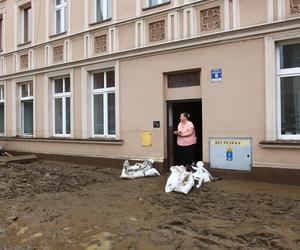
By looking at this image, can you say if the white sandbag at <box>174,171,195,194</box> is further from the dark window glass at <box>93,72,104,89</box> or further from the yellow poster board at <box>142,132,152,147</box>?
the dark window glass at <box>93,72,104,89</box>

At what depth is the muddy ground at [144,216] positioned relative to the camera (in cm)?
578

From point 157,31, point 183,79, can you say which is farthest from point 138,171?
point 157,31

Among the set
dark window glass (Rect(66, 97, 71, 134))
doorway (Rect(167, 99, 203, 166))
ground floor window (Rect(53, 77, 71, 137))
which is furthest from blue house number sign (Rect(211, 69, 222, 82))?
dark window glass (Rect(66, 97, 71, 134))

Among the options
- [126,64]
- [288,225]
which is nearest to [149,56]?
[126,64]

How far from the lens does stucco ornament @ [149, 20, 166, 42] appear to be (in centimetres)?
1190

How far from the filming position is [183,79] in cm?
1166

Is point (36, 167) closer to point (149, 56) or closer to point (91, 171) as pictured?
point (91, 171)

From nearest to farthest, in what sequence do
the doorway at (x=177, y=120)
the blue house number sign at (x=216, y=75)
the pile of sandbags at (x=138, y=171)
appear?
1. the blue house number sign at (x=216, y=75)
2. the pile of sandbags at (x=138, y=171)
3. the doorway at (x=177, y=120)

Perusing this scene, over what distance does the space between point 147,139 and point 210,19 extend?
3.65m

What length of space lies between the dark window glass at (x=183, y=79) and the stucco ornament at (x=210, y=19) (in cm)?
115

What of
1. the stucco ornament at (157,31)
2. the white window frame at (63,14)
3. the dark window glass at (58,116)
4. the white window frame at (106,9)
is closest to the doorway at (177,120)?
the stucco ornament at (157,31)

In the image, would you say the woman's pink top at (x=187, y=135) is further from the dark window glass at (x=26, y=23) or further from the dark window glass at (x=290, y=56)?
the dark window glass at (x=26, y=23)

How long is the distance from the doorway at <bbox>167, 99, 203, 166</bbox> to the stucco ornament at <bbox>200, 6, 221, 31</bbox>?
6.74 ft

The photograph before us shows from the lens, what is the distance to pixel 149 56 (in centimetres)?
1218
